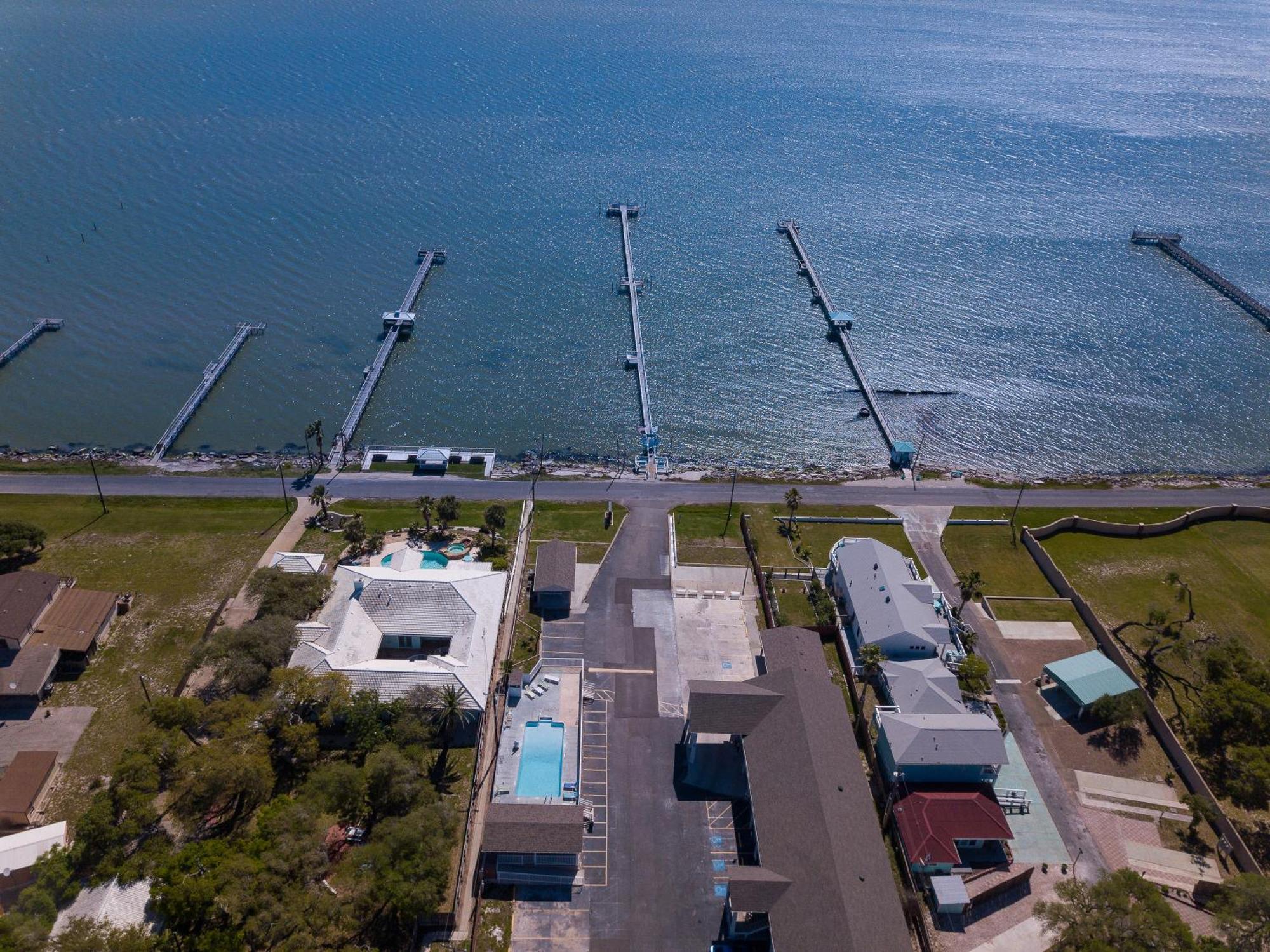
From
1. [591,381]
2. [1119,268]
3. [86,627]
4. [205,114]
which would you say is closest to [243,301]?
[591,381]

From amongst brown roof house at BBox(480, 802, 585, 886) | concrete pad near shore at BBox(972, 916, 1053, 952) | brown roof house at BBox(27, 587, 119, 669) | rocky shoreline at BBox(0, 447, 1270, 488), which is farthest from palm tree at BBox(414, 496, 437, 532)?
concrete pad near shore at BBox(972, 916, 1053, 952)

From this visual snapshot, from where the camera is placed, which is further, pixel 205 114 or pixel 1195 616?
pixel 205 114

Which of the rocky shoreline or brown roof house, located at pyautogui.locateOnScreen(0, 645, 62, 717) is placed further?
the rocky shoreline

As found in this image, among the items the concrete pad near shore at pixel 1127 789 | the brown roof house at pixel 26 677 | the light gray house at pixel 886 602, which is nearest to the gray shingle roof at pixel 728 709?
A: the light gray house at pixel 886 602

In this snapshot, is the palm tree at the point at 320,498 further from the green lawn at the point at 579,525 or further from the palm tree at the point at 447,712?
the palm tree at the point at 447,712

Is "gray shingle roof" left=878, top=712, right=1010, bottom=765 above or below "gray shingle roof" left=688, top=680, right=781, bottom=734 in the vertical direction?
below

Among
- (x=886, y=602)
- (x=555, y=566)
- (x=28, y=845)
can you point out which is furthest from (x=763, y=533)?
(x=28, y=845)

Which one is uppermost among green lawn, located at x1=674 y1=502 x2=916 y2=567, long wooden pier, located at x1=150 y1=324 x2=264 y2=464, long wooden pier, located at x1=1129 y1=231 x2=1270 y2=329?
long wooden pier, located at x1=1129 y1=231 x2=1270 y2=329

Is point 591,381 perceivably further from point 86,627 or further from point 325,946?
point 325,946

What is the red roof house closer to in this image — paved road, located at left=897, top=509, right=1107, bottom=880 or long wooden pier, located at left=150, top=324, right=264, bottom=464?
paved road, located at left=897, top=509, right=1107, bottom=880
